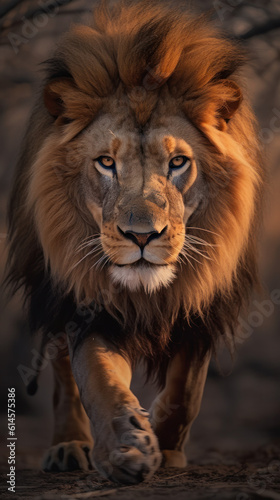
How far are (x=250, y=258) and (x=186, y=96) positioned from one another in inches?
35.4

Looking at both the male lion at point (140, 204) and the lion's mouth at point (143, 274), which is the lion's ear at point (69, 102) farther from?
the lion's mouth at point (143, 274)

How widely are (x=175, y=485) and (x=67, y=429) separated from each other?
77 centimetres

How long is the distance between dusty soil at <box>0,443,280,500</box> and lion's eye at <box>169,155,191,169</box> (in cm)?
136

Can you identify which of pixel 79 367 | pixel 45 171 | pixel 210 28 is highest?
pixel 210 28

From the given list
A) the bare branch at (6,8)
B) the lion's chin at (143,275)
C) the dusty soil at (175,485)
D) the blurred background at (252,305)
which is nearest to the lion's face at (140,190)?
the lion's chin at (143,275)

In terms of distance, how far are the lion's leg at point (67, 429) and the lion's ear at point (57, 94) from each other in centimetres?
142

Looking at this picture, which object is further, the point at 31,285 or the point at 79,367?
the point at 31,285

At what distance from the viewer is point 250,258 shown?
4.30m

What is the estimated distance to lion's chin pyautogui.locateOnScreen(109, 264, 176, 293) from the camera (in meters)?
3.60

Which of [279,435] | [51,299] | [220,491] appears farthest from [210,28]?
[279,435]

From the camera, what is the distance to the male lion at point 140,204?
3668mm

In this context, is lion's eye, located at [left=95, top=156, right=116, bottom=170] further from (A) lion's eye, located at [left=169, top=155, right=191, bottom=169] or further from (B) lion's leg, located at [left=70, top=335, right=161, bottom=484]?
(B) lion's leg, located at [left=70, top=335, right=161, bottom=484]

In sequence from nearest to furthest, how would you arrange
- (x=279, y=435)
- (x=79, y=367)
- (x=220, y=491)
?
1. (x=220, y=491)
2. (x=79, y=367)
3. (x=279, y=435)

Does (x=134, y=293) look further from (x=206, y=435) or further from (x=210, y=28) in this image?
(x=206, y=435)
